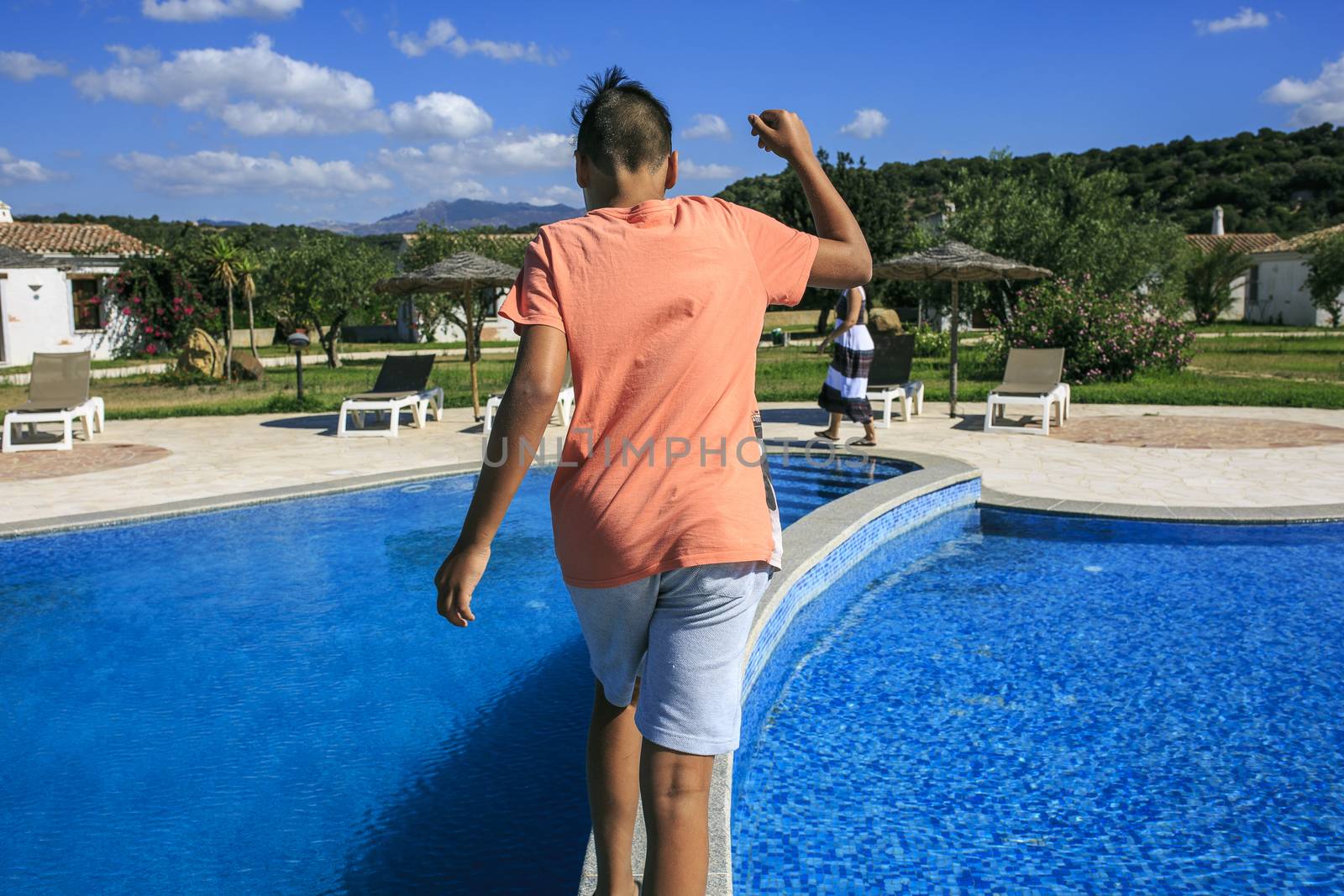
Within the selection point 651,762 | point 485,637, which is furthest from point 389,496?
point 651,762

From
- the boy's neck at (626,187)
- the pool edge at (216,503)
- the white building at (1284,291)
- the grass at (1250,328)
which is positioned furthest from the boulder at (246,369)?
the white building at (1284,291)

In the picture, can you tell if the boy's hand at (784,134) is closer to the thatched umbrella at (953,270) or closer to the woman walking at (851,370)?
the woman walking at (851,370)

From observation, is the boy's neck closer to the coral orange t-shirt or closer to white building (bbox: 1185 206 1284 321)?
the coral orange t-shirt

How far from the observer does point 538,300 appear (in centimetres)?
165

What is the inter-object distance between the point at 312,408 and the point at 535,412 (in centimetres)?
1442

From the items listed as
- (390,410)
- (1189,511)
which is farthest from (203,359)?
(1189,511)

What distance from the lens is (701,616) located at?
66.9 inches

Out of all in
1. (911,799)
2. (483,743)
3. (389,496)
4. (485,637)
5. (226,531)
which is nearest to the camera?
(911,799)

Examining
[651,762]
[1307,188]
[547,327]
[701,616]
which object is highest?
[1307,188]

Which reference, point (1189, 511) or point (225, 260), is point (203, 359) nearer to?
point (225, 260)

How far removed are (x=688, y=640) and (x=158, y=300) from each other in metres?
32.3

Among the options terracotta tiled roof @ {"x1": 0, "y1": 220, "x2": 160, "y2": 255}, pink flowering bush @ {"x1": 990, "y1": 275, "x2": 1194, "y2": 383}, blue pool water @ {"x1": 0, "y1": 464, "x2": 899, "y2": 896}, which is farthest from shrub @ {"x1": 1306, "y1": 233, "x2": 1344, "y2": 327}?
terracotta tiled roof @ {"x1": 0, "y1": 220, "x2": 160, "y2": 255}

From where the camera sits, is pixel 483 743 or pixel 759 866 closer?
pixel 759 866

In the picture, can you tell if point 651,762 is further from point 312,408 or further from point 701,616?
point 312,408
